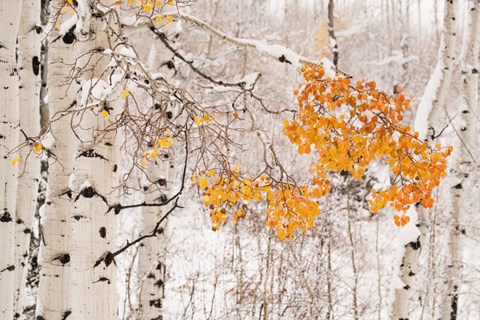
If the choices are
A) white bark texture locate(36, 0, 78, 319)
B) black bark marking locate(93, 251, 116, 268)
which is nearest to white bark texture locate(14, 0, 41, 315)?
white bark texture locate(36, 0, 78, 319)

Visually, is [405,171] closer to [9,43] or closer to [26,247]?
[9,43]

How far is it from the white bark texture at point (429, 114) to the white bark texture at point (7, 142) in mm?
3469

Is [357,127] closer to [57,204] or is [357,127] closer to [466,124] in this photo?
[57,204]

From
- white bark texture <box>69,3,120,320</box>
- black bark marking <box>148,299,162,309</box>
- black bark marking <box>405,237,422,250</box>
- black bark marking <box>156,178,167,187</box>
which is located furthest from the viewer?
black bark marking <box>148,299,162,309</box>

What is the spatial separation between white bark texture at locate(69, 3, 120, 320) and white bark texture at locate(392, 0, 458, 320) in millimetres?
3076

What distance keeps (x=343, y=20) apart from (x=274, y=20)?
5339 mm

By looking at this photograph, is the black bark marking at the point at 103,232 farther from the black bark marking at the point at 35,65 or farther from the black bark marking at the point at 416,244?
the black bark marking at the point at 416,244

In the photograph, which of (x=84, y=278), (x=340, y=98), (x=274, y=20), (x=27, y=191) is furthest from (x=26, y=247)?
(x=274, y=20)

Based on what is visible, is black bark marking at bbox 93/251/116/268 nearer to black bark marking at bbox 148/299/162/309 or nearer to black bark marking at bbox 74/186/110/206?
black bark marking at bbox 74/186/110/206

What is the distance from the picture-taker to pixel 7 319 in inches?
116

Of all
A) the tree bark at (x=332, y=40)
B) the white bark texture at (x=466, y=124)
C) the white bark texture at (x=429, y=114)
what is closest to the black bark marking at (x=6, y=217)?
the white bark texture at (x=429, y=114)

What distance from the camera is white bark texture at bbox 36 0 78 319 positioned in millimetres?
3248

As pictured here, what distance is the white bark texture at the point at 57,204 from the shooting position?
3.25 metres

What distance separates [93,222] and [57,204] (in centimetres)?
110
